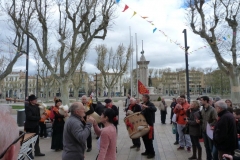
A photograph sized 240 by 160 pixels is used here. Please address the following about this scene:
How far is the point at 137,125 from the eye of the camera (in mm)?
7664

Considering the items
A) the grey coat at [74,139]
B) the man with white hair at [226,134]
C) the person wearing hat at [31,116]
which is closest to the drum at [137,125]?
Result: the man with white hair at [226,134]

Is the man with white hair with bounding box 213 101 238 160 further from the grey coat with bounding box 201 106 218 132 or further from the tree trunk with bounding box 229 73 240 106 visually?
the tree trunk with bounding box 229 73 240 106

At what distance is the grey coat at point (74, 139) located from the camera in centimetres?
427

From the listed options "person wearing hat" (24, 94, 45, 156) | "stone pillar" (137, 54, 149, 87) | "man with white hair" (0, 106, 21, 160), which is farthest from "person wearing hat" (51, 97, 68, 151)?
"stone pillar" (137, 54, 149, 87)

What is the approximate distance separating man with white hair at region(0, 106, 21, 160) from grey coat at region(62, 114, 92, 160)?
2.87 m

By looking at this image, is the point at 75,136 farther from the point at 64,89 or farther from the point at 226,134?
the point at 64,89

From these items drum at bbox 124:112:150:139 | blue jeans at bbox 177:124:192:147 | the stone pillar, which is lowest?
blue jeans at bbox 177:124:192:147

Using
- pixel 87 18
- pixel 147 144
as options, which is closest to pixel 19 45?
pixel 87 18

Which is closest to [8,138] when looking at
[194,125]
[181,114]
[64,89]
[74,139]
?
[74,139]

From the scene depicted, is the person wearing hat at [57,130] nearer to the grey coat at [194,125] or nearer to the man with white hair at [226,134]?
the grey coat at [194,125]

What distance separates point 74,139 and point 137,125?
353 cm

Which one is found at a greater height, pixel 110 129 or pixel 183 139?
pixel 110 129

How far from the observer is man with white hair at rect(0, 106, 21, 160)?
1320 millimetres

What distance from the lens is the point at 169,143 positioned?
1052cm
